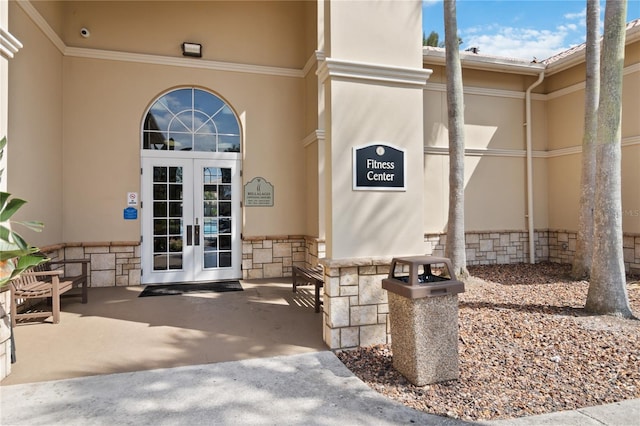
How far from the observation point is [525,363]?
3.29 m

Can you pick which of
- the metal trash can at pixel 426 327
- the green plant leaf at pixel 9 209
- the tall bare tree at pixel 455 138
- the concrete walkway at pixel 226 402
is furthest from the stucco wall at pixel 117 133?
the metal trash can at pixel 426 327

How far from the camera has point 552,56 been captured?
28.7ft

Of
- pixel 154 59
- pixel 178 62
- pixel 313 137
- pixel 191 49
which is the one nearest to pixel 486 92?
pixel 313 137

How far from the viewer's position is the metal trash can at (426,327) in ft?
9.32

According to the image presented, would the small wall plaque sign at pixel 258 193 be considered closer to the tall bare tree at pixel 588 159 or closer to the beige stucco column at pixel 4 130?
the beige stucco column at pixel 4 130

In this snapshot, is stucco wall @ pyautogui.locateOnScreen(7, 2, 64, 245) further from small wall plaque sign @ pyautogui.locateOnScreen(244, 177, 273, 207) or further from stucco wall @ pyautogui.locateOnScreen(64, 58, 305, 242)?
small wall plaque sign @ pyautogui.locateOnScreen(244, 177, 273, 207)

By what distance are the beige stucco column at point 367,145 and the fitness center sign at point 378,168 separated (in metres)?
0.02

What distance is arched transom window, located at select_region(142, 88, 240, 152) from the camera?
6.79 m

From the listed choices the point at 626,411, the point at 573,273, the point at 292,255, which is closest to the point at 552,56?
the point at 573,273

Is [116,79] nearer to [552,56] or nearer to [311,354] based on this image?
[311,354]

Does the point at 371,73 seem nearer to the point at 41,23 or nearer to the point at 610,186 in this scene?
the point at 610,186

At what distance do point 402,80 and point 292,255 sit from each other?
4.49m

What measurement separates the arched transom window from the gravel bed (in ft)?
16.7

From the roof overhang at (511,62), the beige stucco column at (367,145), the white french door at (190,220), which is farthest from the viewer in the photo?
the roof overhang at (511,62)
